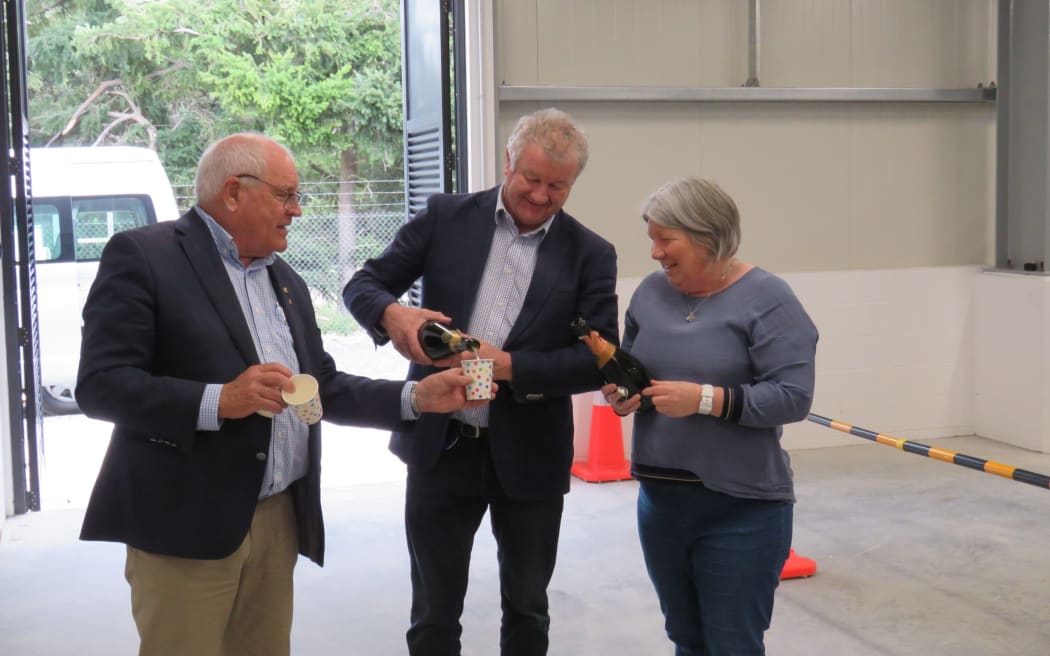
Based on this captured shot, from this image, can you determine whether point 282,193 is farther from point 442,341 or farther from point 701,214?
→ point 701,214

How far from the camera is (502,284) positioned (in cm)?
256

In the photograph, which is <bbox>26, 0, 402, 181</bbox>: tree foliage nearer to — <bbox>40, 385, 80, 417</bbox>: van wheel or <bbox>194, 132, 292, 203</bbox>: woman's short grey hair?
<bbox>40, 385, 80, 417</bbox>: van wheel

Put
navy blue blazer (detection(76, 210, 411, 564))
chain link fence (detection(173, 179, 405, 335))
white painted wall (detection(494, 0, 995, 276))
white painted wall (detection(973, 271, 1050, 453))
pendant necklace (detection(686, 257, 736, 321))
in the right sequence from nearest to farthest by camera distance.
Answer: navy blue blazer (detection(76, 210, 411, 564)), pendant necklace (detection(686, 257, 736, 321)), white painted wall (detection(494, 0, 995, 276)), white painted wall (detection(973, 271, 1050, 453)), chain link fence (detection(173, 179, 405, 335))

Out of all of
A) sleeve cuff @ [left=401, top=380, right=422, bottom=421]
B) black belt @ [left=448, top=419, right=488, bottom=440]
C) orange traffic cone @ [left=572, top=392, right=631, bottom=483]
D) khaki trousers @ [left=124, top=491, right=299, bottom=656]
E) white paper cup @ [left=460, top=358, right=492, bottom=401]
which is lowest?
orange traffic cone @ [left=572, top=392, right=631, bottom=483]

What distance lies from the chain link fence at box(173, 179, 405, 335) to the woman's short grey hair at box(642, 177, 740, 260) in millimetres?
7832

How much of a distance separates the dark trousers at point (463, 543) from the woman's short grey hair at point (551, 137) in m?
0.69

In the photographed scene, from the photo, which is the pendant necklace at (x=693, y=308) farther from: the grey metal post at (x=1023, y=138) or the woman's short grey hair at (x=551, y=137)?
the grey metal post at (x=1023, y=138)

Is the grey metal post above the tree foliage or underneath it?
underneath

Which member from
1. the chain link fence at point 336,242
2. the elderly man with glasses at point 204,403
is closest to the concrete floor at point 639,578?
the elderly man with glasses at point 204,403

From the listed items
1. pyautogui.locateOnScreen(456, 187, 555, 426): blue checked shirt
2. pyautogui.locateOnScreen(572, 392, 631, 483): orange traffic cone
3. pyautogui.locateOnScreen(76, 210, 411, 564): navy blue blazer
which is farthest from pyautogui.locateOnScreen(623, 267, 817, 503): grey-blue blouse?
pyautogui.locateOnScreen(572, 392, 631, 483): orange traffic cone

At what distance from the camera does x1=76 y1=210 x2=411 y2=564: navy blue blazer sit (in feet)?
6.31

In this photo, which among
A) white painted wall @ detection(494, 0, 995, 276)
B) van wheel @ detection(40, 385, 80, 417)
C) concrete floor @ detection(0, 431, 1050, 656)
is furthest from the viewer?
van wheel @ detection(40, 385, 80, 417)

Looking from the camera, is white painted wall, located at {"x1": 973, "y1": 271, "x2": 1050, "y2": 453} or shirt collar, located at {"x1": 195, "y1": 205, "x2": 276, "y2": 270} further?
white painted wall, located at {"x1": 973, "y1": 271, "x2": 1050, "y2": 453}

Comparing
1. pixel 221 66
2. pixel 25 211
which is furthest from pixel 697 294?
pixel 221 66
